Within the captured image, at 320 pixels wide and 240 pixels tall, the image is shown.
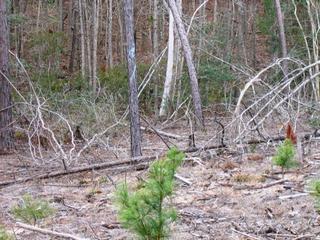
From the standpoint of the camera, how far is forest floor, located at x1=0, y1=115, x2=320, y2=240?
4.84m

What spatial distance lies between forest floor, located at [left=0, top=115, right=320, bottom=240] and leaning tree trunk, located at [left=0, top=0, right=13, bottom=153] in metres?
2.82

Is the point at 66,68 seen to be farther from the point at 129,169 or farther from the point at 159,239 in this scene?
the point at 159,239

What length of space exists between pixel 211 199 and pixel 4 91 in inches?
265

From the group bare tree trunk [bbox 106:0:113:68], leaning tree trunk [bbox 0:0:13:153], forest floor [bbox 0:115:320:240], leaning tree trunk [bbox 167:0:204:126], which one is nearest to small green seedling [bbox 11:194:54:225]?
forest floor [bbox 0:115:320:240]

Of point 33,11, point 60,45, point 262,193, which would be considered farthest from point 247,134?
point 33,11

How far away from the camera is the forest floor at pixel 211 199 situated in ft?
15.9

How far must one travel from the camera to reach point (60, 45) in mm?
26266

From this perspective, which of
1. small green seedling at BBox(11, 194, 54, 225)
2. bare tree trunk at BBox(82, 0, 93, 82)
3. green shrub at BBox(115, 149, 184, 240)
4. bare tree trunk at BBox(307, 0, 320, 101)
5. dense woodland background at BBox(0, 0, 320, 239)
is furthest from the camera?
bare tree trunk at BBox(82, 0, 93, 82)

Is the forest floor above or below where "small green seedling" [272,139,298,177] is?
below

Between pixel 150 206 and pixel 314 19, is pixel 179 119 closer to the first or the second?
pixel 314 19

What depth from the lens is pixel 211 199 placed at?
232 inches

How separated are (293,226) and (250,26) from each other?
2491 cm

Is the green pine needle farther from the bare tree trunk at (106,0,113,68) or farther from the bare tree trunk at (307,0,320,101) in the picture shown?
the bare tree trunk at (106,0,113,68)

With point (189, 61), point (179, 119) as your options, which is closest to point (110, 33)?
point (179, 119)
